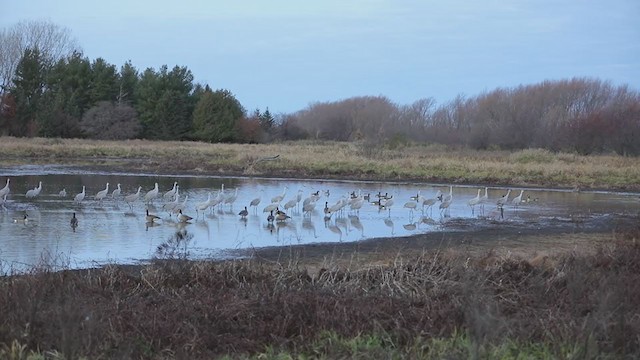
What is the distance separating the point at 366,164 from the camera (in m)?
42.8

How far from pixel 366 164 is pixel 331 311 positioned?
1357 inches

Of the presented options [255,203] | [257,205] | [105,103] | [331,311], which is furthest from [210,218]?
[105,103]

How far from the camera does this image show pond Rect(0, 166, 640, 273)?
15.3 meters

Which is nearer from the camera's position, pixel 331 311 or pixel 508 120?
pixel 331 311

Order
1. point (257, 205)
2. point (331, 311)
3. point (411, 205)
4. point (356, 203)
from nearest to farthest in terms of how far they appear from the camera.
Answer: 1. point (331, 311)
2. point (356, 203)
3. point (411, 205)
4. point (257, 205)

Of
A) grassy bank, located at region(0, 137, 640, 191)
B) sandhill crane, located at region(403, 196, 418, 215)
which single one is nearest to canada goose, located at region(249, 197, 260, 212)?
sandhill crane, located at region(403, 196, 418, 215)

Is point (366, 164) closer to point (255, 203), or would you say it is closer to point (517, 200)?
point (517, 200)

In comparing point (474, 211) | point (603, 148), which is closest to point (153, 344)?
point (474, 211)

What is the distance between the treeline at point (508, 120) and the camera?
Result: 59.0 metres

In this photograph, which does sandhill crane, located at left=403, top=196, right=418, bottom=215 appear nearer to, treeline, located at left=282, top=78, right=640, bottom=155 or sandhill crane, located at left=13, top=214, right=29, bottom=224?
sandhill crane, located at left=13, top=214, right=29, bottom=224

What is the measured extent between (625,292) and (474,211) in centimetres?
1689

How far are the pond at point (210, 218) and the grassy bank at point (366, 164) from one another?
390 cm

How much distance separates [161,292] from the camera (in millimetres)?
9766

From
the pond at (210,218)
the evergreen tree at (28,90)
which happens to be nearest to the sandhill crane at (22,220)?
the pond at (210,218)
